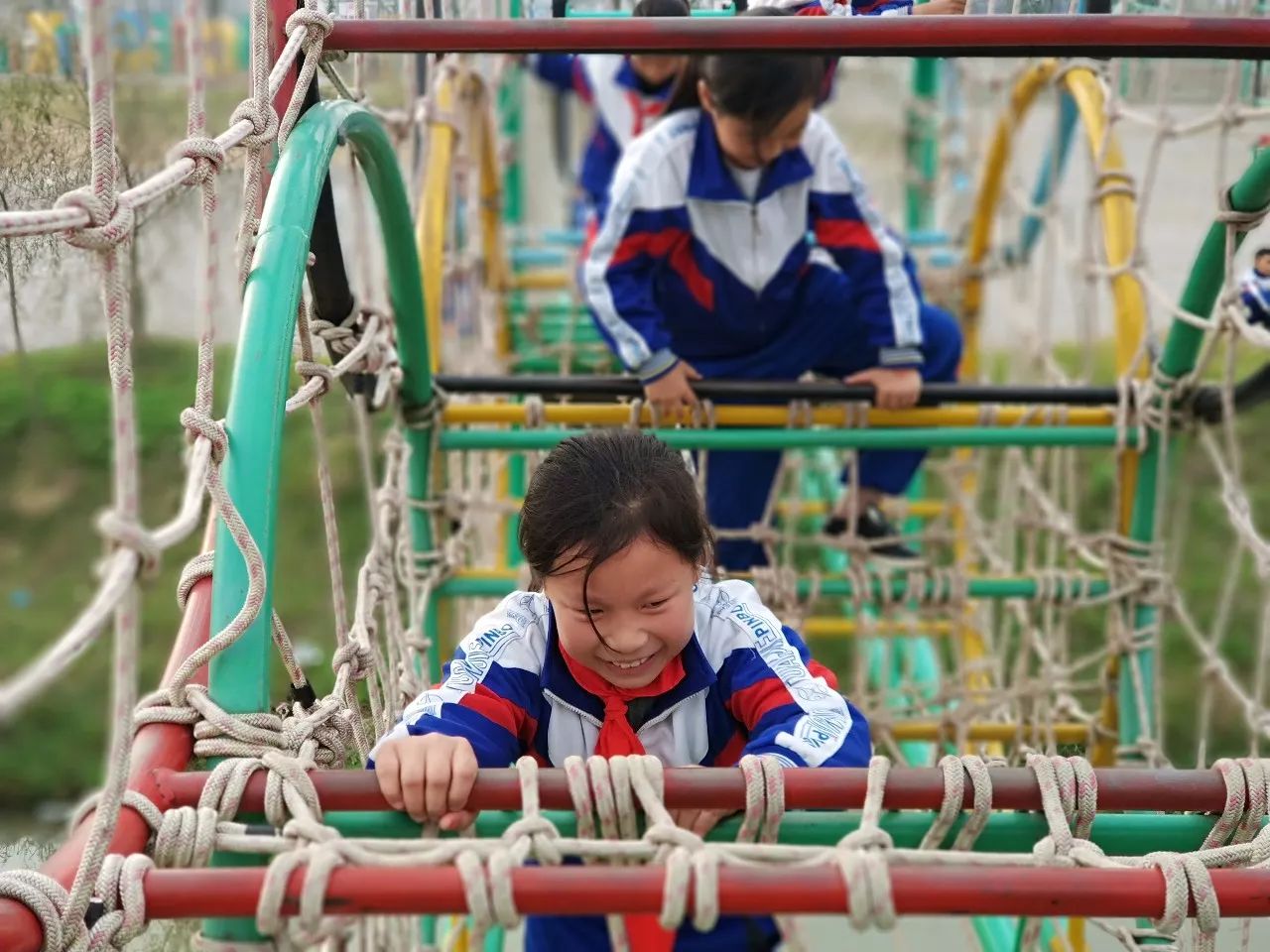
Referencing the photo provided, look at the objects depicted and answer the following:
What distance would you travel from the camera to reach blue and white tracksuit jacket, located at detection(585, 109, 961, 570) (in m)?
1.49

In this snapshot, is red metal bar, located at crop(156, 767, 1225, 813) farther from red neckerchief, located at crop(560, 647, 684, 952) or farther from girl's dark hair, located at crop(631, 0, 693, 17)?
girl's dark hair, located at crop(631, 0, 693, 17)

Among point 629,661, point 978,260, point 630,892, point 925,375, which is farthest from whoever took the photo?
point 978,260

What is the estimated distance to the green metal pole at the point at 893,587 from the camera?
138 centimetres

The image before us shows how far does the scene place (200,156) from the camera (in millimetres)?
729

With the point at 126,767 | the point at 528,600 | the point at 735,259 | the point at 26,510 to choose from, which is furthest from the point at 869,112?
the point at 126,767

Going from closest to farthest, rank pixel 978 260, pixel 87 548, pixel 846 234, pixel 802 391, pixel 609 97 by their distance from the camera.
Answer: pixel 802 391 → pixel 846 234 → pixel 978 260 → pixel 609 97 → pixel 87 548

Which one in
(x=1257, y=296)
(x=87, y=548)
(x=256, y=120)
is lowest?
(x=87, y=548)

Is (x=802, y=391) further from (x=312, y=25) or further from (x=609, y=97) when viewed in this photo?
(x=609, y=97)

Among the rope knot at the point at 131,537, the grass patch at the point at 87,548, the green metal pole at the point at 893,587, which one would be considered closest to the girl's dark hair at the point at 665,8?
the rope knot at the point at 131,537

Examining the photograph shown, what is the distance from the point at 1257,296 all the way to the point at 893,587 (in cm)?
47

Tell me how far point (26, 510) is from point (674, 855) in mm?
3193

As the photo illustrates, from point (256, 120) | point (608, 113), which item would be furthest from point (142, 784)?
point (608, 113)

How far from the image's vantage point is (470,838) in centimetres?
61

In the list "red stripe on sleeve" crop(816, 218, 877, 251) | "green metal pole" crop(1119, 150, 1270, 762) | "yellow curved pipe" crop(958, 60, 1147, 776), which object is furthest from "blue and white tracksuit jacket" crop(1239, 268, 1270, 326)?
"red stripe on sleeve" crop(816, 218, 877, 251)
